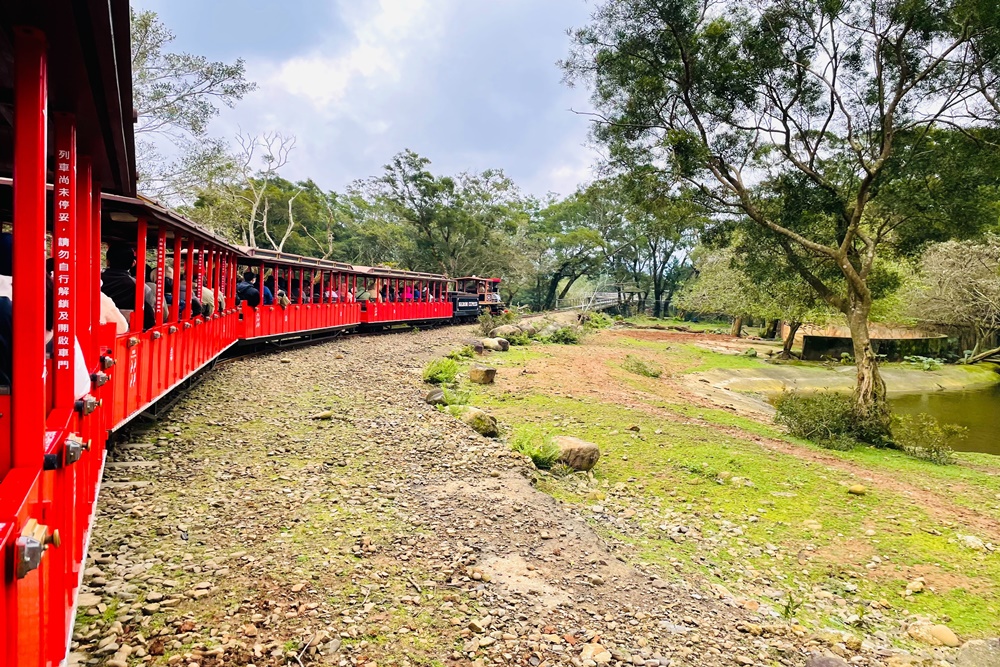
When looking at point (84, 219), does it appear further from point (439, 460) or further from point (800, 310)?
point (800, 310)

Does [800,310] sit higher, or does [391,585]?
[800,310]

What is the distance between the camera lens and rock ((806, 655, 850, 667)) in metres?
3.74

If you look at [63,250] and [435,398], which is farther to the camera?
[435,398]

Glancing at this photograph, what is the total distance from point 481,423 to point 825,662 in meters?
5.09

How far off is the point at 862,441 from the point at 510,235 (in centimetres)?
3601

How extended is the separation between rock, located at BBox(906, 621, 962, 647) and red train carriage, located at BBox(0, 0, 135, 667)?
563cm

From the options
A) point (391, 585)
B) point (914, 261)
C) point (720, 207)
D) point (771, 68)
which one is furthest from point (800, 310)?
point (391, 585)

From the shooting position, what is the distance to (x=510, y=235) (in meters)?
45.4

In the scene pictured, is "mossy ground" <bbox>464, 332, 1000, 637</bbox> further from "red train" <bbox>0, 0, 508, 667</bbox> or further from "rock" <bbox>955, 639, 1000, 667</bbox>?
"red train" <bbox>0, 0, 508, 667</bbox>

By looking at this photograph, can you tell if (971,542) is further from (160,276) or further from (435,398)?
(160,276)

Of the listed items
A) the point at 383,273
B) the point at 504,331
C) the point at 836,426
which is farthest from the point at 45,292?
the point at 504,331

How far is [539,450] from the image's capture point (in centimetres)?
733

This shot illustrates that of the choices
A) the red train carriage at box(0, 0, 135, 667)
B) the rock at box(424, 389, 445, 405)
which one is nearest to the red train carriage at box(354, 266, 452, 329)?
the rock at box(424, 389, 445, 405)

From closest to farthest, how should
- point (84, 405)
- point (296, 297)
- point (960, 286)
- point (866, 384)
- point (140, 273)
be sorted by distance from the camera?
point (84, 405)
point (140, 273)
point (866, 384)
point (296, 297)
point (960, 286)
